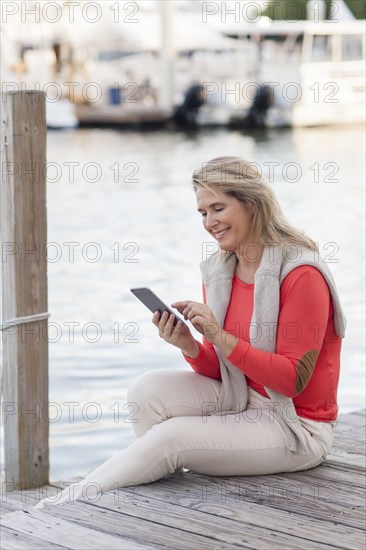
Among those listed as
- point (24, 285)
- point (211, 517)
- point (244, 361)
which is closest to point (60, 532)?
point (211, 517)

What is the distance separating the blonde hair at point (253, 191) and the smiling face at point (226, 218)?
2cm

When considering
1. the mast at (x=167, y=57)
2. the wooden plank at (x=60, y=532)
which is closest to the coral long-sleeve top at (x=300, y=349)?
the wooden plank at (x=60, y=532)

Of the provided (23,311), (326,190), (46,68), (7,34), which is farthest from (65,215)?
(7,34)

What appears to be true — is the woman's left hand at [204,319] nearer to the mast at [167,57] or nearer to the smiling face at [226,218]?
the smiling face at [226,218]

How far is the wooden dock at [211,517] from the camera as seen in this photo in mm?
2703

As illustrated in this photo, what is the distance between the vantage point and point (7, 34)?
33.4 meters

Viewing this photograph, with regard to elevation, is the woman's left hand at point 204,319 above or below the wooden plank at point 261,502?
above

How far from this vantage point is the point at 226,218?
3.04 meters

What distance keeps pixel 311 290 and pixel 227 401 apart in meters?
0.42

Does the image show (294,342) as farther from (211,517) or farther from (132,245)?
(132,245)

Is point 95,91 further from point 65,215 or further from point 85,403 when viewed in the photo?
point 85,403

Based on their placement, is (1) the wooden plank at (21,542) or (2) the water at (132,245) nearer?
(1) the wooden plank at (21,542)

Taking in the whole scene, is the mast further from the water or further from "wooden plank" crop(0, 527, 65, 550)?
"wooden plank" crop(0, 527, 65, 550)

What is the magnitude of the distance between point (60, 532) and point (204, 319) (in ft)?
2.10
